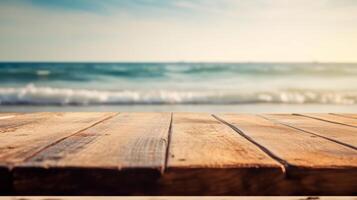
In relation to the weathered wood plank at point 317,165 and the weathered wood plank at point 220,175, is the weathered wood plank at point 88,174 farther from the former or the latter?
the weathered wood plank at point 317,165

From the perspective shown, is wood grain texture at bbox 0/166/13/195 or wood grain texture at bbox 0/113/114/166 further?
wood grain texture at bbox 0/113/114/166

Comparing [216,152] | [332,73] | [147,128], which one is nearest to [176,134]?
[147,128]

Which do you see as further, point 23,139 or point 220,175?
point 23,139

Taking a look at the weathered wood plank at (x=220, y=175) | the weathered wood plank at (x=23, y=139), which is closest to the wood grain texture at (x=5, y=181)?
the weathered wood plank at (x=23, y=139)

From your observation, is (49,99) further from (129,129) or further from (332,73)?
(332,73)

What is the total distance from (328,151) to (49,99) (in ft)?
31.7

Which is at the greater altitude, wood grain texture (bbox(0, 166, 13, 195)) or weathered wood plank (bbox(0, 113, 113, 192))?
weathered wood plank (bbox(0, 113, 113, 192))

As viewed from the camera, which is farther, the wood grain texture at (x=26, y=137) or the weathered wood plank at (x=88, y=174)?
the wood grain texture at (x=26, y=137)

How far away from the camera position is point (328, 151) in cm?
102

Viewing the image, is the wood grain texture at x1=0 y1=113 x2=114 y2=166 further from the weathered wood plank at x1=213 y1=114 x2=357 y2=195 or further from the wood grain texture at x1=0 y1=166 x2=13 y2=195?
the weathered wood plank at x1=213 y1=114 x2=357 y2=195

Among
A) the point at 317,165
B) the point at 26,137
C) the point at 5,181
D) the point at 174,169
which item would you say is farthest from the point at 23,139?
the point at 317,165

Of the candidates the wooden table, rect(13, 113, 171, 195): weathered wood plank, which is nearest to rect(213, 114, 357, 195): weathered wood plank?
the wooden table

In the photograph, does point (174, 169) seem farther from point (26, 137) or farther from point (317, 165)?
point (26, 137)

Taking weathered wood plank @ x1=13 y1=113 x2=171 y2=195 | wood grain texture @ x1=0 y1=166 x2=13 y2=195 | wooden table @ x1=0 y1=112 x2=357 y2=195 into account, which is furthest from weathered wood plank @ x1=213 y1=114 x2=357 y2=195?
wood grain texture @ x1=0 y1=166 x2=13 y2=195
